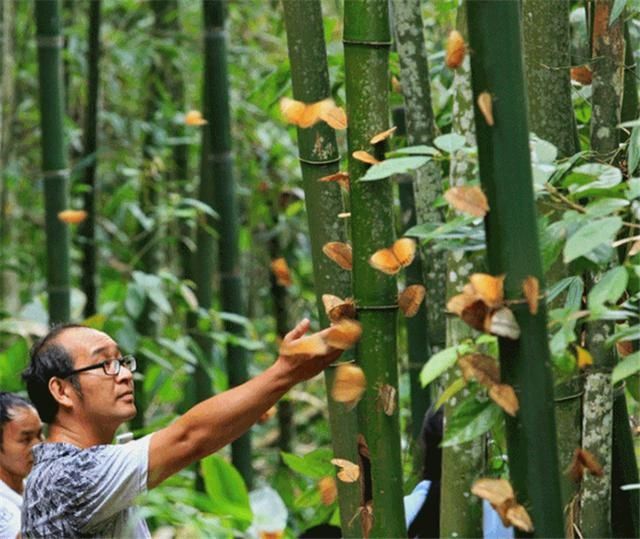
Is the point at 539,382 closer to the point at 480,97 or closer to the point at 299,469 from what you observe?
the point at 480,97

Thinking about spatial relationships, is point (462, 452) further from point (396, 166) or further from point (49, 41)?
point (49, 41)

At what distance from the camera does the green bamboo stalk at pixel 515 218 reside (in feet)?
4.13

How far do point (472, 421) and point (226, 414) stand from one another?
1.38 feet

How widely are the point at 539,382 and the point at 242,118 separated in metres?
4.16

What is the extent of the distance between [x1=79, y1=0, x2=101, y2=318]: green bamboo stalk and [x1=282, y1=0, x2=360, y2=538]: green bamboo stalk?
8.11 ft

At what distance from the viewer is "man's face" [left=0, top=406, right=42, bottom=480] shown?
108 inches

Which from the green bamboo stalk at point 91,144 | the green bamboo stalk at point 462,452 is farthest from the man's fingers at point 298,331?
the green bamboo stalk at point 91,144

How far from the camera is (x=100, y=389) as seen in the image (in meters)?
1.90

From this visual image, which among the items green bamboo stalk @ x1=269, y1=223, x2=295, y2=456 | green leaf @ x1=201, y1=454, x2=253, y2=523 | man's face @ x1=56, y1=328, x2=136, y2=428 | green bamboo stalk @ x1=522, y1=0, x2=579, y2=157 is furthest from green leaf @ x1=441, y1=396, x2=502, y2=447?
green bamboo stalk @ x1=269, y1=223, x2=295, y2=456

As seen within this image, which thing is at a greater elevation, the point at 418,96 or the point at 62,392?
the point at 418,96

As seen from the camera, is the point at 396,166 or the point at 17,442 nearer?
the point at 396,166

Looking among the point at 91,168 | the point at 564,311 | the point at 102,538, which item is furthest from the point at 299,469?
the point at 91,168

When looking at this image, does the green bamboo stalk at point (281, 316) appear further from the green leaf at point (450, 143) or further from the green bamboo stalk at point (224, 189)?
the green leaf at point (450, 143)

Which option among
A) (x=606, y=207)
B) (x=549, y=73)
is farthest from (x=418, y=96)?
(x=606, y=207)
